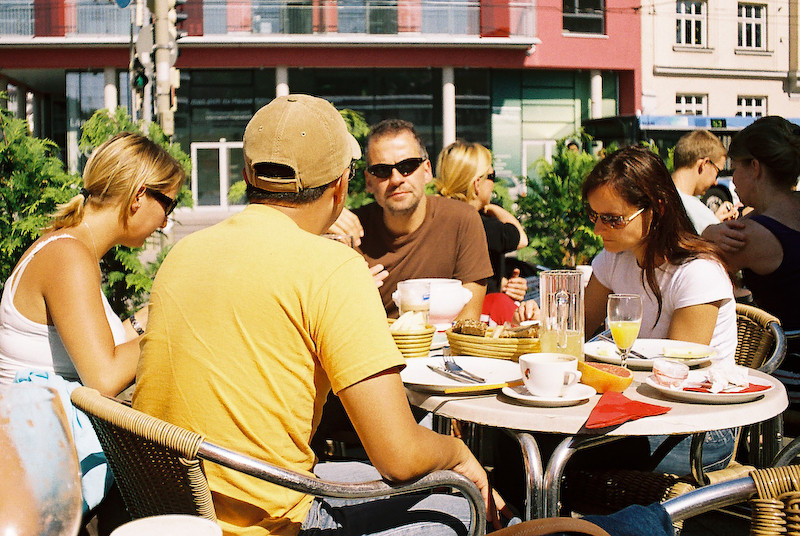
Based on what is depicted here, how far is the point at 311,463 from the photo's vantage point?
1.82 m

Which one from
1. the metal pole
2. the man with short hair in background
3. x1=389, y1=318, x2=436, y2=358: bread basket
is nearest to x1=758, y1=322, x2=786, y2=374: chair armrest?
x1=389, y1=318, x2=436, y2=358: bread basket

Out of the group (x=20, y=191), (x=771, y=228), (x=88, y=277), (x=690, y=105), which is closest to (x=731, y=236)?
(x=771, y=228)

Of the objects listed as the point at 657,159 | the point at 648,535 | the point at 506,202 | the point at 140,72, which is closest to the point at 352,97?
the point at 506,202

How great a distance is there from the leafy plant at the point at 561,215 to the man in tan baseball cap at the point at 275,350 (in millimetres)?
11192

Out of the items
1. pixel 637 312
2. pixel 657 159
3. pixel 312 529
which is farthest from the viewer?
pixel 657 159

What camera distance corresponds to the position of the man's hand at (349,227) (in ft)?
12.9

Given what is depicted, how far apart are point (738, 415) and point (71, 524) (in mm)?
1728

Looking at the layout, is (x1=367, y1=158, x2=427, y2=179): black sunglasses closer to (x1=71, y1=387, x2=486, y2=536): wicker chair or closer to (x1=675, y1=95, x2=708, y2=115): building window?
(x1=71, y1=387, x2=486, y2=536): wicker chair

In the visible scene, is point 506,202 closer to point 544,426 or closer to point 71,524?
point 544,426

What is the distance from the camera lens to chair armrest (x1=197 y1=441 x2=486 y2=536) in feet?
5.00

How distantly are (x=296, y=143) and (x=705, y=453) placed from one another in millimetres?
1747

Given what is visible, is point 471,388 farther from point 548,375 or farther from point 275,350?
point 275,350

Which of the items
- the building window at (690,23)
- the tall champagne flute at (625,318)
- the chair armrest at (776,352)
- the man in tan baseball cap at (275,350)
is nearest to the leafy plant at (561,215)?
the chair armrest at (776,352)

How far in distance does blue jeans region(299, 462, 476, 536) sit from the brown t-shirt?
7.24ft
